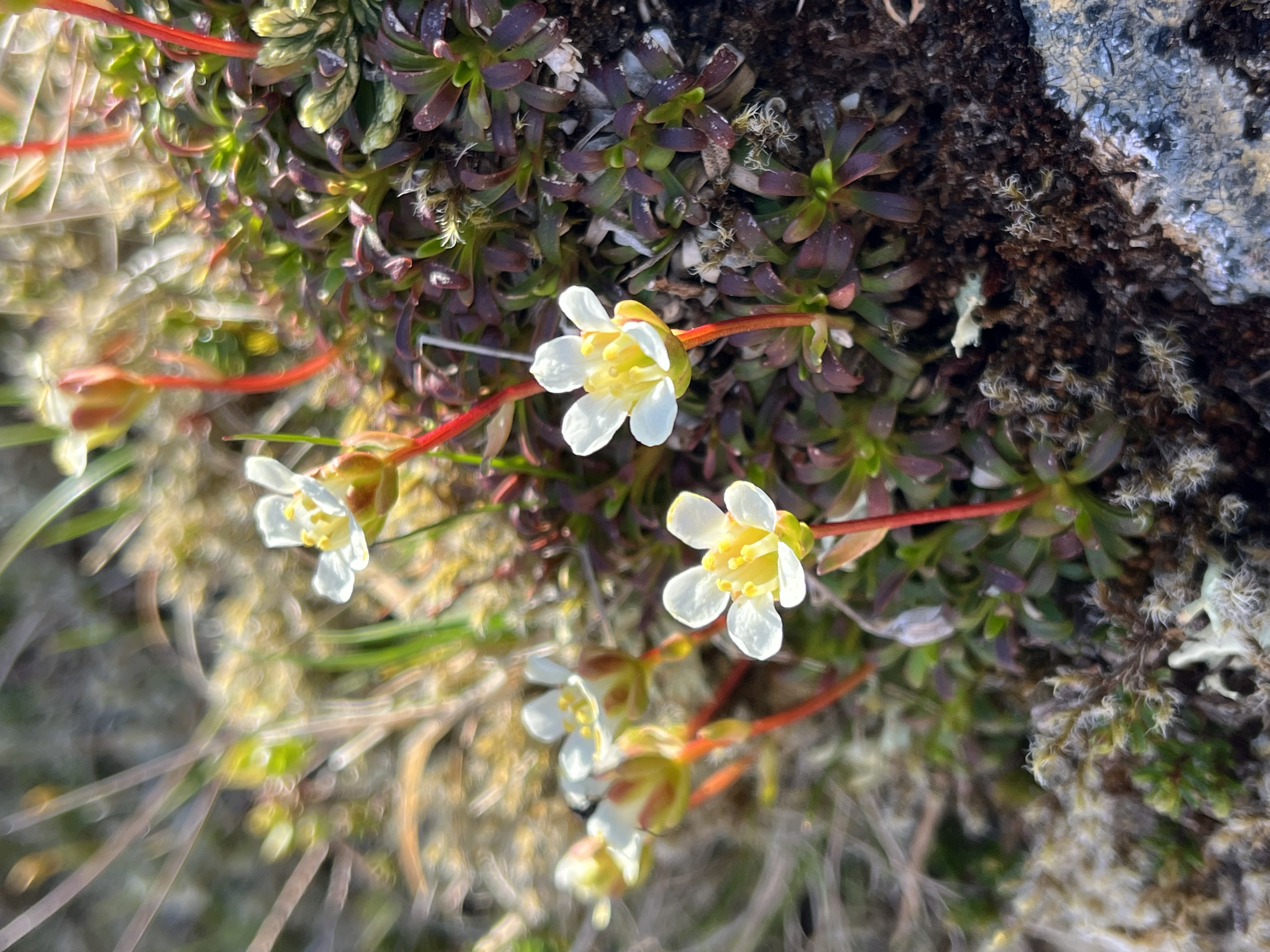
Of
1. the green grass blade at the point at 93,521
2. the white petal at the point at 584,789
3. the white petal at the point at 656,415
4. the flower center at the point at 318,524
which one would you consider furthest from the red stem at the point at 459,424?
the green grass blade at the point at 93,521

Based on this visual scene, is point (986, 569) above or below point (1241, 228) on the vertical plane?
below

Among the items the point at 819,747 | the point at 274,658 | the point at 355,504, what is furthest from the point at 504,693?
the point at 355,504

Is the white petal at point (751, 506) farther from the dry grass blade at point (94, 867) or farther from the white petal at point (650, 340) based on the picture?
the dry grass blade at point (94, 867)

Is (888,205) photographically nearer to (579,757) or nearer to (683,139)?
(683,139)

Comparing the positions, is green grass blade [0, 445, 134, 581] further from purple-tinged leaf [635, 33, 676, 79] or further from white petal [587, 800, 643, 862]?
purple-tinged leaf [635, 33, 676, 79]

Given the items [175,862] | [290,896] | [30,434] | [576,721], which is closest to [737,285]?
[576,721]

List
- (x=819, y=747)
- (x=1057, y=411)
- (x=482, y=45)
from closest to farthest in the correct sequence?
1. (x=482, y=45)
2. (x=1057, y=411)
3. (x=819, y=747)

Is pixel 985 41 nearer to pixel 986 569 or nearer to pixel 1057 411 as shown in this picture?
pixel 1057 411
